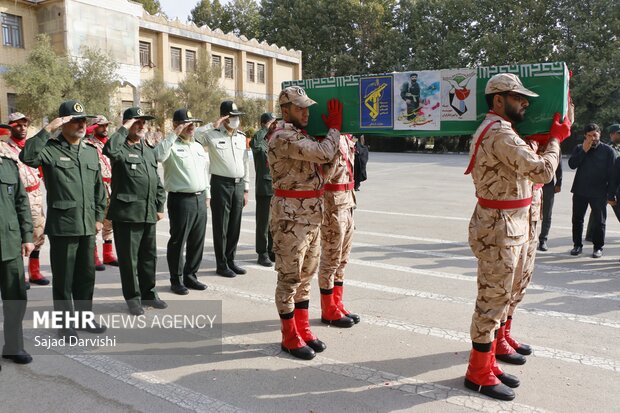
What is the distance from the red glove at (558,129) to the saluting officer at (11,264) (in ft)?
14.0

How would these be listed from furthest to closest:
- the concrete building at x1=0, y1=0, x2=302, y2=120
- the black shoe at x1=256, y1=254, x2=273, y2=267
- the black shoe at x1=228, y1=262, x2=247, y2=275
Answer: the concrete building at x1=0, y1=0, x2=302, y2=120
the black shoe at x1=256, y1=254, x2=273, y2=267
the black shoe at x1=228, y1=262, x2=247, y2=275

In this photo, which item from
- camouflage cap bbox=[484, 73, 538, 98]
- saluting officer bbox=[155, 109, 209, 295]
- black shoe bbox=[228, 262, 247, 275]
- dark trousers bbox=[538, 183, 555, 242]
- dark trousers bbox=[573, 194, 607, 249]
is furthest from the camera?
dark trousers bbox=[538, 183, 555, 242]

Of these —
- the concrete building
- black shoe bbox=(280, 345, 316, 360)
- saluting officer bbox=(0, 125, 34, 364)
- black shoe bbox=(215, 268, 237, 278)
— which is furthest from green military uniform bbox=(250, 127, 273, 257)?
the concrete building

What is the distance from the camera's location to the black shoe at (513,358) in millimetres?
4320

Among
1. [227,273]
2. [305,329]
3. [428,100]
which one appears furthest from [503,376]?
[227,273]

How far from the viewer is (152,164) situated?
A: 19.0 ft

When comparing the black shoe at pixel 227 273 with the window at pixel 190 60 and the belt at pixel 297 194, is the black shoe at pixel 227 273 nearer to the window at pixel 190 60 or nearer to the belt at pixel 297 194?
the belt at pixel 297 194

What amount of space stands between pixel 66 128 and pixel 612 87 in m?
39.6

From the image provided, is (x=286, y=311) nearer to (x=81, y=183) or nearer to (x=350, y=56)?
(x=81, y=183)

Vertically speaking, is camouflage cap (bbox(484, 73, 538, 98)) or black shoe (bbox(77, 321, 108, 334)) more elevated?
camouflage cap (bbox(484, 73, 538, 98))

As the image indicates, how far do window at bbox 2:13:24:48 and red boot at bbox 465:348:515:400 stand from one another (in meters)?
33.6

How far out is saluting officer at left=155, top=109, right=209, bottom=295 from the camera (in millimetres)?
6203

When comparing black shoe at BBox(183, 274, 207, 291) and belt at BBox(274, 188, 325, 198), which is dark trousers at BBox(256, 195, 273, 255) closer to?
black shoe at BBox(183, 274, 207, 291)

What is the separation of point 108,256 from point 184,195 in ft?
7.50
